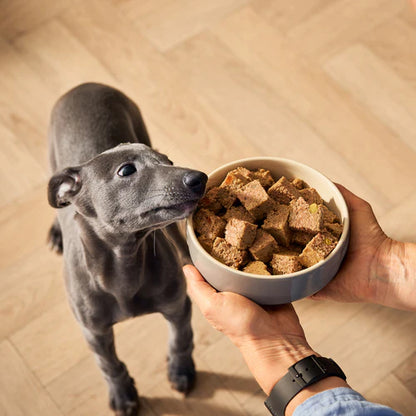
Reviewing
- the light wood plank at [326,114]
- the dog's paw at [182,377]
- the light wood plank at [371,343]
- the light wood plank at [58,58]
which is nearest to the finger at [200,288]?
the dog's paw at [182,377]

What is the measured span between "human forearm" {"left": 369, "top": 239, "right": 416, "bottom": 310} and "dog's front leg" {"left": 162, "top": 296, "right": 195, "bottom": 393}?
42 cm

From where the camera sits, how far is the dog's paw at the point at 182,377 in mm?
1461

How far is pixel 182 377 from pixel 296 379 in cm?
53

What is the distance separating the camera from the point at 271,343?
103 cm

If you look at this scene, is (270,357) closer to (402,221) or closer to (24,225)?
(402,221)

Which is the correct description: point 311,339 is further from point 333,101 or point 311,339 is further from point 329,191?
point 333,101

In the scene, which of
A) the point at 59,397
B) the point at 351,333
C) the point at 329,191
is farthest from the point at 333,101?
the point at 59,397

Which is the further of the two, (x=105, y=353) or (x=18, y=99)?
(x=18, y=99)

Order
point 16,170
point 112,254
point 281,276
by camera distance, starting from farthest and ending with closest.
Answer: point 16,170 < point 112,254 < point 281,276

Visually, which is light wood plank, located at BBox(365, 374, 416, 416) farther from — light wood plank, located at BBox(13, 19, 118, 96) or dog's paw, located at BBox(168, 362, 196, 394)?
light wood plank, located at BBox(13, 19, 118, 96)

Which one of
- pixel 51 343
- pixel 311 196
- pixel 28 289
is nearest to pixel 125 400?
pixel 51 343

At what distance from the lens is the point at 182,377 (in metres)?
1.46

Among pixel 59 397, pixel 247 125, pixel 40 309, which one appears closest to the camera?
pixel 59 397

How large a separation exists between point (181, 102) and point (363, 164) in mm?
625
